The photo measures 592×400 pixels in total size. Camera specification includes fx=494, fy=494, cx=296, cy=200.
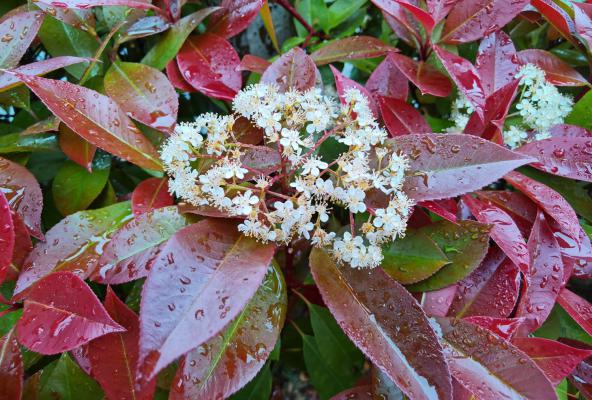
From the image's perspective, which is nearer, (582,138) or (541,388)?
(541,388)

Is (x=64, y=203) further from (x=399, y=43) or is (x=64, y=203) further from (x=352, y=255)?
(x=399, y=43)

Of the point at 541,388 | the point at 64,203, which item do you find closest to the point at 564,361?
the point at 541,388

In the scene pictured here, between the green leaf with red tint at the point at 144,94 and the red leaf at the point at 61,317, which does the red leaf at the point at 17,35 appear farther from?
the red leaf at the point at 61,317

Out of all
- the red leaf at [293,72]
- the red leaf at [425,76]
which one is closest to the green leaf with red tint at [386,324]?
the red leaf at [293,72]

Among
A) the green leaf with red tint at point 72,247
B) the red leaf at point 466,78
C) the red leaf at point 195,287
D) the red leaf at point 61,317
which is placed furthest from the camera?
the red leaf at point 466,78

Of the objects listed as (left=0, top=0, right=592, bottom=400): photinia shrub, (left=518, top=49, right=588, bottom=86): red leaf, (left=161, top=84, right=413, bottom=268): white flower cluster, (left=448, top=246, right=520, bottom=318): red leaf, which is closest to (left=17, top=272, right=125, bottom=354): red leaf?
(left=0, top=0, right=592, bottom=400): photinia shrub

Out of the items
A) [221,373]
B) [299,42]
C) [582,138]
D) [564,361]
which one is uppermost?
[299,42]

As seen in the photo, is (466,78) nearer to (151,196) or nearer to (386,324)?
(386,324)

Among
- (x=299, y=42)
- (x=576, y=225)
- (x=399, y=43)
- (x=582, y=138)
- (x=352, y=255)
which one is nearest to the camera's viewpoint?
(x=352, y=255)
